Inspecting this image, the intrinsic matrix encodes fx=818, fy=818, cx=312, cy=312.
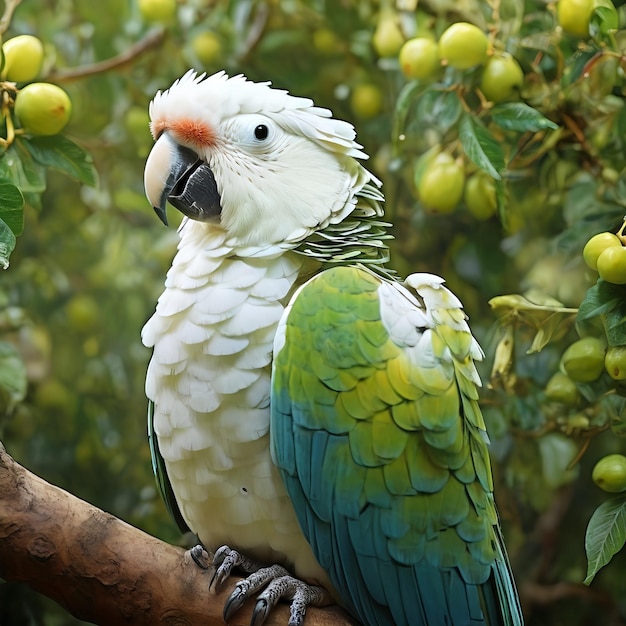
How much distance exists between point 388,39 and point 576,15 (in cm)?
36

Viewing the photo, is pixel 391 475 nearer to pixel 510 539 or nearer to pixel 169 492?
pixel 169 492

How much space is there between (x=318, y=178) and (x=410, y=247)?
588mm

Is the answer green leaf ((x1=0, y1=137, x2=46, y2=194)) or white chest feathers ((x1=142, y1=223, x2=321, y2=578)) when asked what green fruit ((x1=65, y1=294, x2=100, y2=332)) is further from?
white chest feathers ((x1=142, y1=223, x2=321, y2=578))

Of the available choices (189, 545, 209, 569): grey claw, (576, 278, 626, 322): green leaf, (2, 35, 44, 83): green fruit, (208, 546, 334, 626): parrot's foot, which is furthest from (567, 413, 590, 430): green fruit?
(2, 35, 44, 83): green fruit

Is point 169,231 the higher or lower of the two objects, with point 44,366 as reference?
higher

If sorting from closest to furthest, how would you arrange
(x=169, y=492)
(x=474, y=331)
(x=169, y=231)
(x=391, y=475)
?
(x=391, y=475), (x=169, y=492), (x=474, y=331), (x=169, y=231)

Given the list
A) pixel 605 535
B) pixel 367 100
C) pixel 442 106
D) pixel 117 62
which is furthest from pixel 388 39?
pixel 605 535

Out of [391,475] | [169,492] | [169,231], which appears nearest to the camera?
[391,475]

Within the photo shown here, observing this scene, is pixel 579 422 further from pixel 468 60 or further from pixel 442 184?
pixel 468 60

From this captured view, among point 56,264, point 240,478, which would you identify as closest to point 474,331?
point 240,478

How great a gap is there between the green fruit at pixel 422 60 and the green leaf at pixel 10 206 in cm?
58

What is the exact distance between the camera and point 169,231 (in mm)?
1549

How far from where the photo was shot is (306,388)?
0.81 metres

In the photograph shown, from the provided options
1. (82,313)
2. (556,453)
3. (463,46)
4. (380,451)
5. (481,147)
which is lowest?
(556,453)
